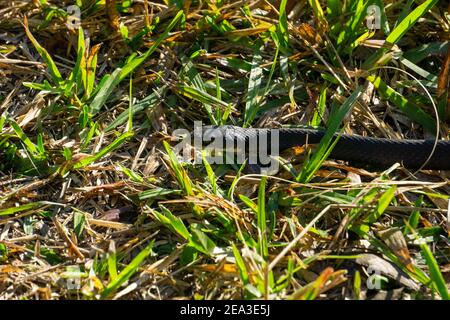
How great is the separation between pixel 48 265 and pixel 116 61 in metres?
1.26

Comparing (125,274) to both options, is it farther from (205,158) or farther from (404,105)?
(404,105)

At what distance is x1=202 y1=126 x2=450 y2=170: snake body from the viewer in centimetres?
341

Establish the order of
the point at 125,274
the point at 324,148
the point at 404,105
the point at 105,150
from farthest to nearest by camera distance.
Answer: the point at 404,105, the point at 105,150, the point at 324,148, the point at 125,274

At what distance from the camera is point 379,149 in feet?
11.3

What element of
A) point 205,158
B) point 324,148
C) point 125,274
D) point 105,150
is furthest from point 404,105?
point 125,274

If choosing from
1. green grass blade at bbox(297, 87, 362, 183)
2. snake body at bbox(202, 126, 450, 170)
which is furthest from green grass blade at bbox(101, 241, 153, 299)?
snake body at bbox(202, 126, 450, 170)

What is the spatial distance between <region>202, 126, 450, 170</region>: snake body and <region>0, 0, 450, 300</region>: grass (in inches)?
2.2

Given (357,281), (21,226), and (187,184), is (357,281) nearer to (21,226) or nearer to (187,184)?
(187,184)

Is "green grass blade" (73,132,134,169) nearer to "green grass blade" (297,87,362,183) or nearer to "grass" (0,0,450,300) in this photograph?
"grass" (0,0,450,300)

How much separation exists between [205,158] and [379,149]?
2.61 feet

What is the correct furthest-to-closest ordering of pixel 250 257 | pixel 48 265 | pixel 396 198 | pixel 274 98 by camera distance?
1. pixel 274 98
2. pixel 396 198
3. pixel 48 265
4. pixel 250 257

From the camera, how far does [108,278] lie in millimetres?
2924

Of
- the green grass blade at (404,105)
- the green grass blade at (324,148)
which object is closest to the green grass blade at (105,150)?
the green grass blade at (324,148)

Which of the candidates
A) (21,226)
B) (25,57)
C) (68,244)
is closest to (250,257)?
(68,244)
